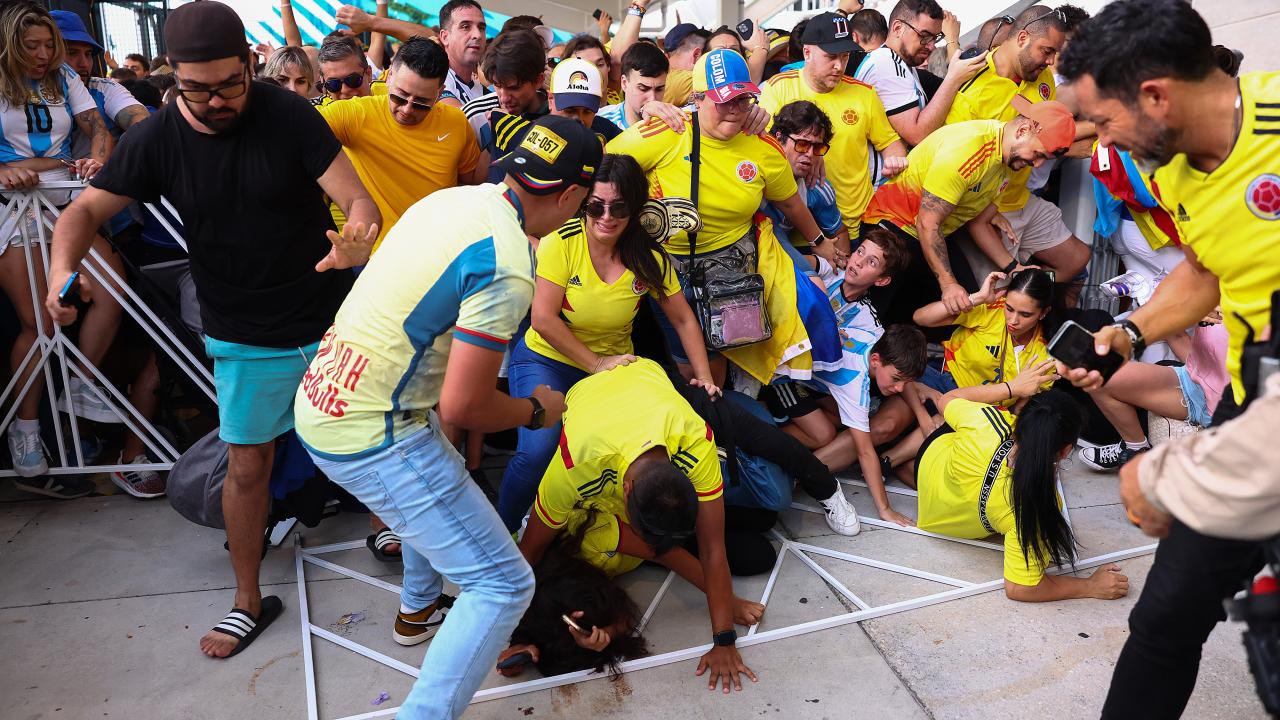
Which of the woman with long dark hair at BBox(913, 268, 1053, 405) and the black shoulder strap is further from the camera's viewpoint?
the woman with long dark hair at BBox(913, 268, 1053, 405)

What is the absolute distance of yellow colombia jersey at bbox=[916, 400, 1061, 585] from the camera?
10.8 feet

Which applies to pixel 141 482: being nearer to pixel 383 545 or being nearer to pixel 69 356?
pixel 69 356

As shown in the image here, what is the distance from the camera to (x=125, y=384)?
4.13 metres

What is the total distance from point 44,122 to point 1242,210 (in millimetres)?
4352

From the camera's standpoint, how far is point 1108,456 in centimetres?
438

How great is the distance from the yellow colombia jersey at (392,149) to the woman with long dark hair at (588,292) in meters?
0.73

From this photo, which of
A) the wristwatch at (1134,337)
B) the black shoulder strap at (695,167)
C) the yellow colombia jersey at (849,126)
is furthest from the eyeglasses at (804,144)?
the wristwatch at (1134,337)

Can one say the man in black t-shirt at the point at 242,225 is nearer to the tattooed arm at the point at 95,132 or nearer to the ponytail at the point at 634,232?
the ponytail at the point at 634,232

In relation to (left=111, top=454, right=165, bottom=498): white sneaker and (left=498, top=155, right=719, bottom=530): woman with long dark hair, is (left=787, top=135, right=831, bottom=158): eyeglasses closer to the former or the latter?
(left=498, top=155, right=719, bottom=530): woman with long dark hair

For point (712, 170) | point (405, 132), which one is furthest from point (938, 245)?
point (405, 132)

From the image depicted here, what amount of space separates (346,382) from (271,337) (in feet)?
2.66

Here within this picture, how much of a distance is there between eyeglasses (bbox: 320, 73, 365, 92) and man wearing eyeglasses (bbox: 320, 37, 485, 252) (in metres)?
0.54

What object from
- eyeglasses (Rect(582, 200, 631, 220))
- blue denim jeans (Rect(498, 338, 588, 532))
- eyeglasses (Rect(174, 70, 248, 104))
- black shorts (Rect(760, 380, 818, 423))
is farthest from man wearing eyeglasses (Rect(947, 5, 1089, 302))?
eyeglasses (Rect(174, 70, 248, 104))

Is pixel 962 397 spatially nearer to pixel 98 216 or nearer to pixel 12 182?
pixel 98 216
